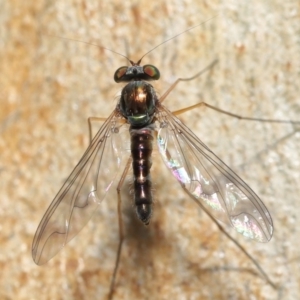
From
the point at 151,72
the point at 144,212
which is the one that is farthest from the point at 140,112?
the point at 144,212

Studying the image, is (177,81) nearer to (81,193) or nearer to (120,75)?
(120,75)

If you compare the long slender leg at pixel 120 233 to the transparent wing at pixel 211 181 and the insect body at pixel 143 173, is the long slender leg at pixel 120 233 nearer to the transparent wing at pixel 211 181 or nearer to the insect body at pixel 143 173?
the insect body at pixel 143 173

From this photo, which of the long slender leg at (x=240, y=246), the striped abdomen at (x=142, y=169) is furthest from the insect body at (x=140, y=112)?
the long slender leg at (x=240, y=246)

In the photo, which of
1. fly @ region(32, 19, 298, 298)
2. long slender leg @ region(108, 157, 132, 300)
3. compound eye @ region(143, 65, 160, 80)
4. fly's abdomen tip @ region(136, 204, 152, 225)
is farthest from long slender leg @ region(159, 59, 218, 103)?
fly's abdomen tip @ region(136, 204, 152, 225)

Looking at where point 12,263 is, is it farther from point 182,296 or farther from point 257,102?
point 257,102

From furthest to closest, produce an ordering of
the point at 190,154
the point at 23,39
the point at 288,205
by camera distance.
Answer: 1. the point at 23,39
2. the point at 288,205
3. the point at 190,154

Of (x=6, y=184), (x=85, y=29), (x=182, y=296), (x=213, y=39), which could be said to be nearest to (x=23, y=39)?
(x=85, y=29)

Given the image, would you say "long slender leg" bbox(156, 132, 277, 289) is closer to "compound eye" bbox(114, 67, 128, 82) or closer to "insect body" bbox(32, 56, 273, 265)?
"insect body" bbox(32, 56, 273, 265)
